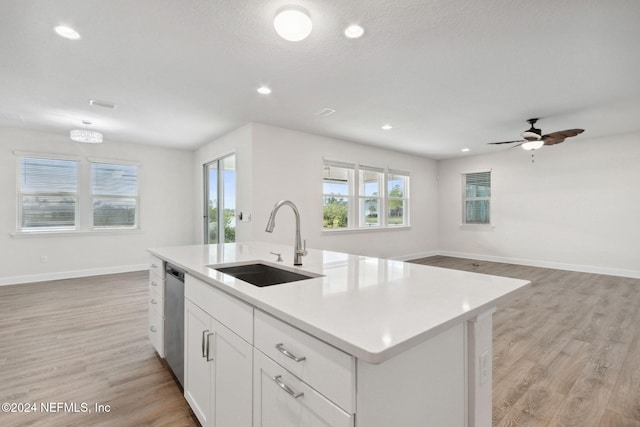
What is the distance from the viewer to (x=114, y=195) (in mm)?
5770

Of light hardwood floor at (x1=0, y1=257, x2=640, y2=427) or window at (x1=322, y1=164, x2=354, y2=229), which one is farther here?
window at (x1=322, y1=164, x2=354, y2=229)

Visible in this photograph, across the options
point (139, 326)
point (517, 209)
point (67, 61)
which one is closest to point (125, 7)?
point (67, 61)

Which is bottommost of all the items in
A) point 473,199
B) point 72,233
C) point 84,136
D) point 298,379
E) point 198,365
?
point 198,365

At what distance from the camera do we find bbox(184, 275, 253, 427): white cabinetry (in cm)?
120

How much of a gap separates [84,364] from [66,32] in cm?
256

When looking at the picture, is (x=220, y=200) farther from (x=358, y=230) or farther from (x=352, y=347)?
(x=352, y=347)

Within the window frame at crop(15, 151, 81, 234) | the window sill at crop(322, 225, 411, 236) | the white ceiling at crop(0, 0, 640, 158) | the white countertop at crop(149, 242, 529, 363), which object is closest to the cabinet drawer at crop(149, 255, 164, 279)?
the white countertop at crop(149, 242, 529, 363)

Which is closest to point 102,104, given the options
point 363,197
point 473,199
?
point 363,197

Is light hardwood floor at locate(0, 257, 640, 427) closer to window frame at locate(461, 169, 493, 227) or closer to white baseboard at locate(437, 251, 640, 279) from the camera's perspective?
white baseboard at locate(437, 251, 640, 279)

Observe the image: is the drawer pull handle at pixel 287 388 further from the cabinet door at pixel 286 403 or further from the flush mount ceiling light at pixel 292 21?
the flush mount ceiling light at pixel 292 21

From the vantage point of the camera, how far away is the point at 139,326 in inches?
122

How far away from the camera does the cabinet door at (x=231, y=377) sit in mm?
1175

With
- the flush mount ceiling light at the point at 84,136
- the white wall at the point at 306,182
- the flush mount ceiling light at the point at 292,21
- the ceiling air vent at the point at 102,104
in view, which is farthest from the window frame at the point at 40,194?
the flush mount ceiling light at the point at 292,21

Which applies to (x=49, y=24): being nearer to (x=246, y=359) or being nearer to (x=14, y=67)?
(x=14, y=67)
